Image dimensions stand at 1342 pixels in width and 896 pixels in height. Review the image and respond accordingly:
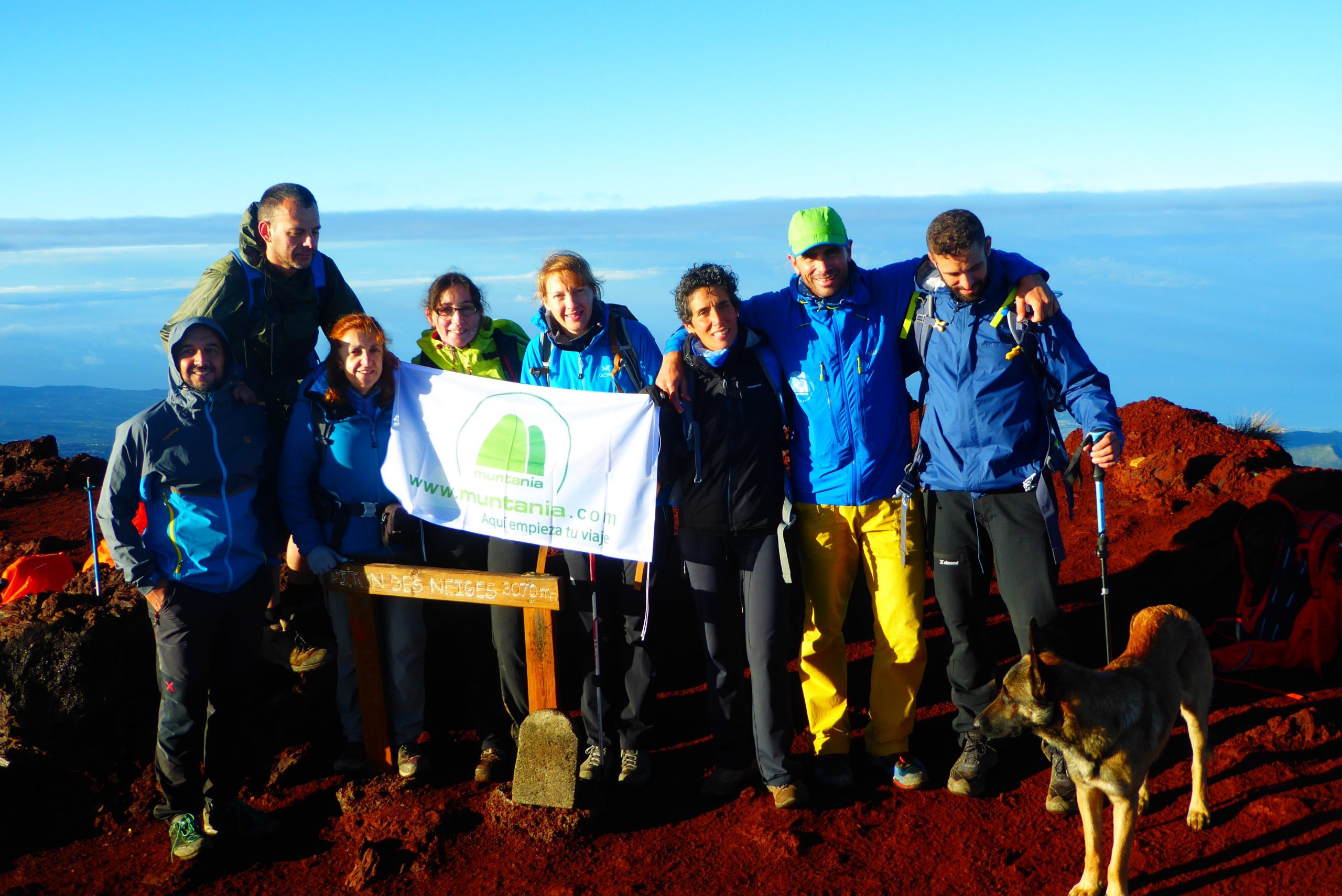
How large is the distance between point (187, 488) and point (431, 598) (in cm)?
147

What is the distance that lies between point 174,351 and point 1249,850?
6.27 meters

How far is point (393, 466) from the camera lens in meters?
5.87

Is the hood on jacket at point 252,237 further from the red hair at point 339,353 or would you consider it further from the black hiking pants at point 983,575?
the black hiking pants at point 983,575

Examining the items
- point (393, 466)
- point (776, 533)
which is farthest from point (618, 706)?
point (393, 466)

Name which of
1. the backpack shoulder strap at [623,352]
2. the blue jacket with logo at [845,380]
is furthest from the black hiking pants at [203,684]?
the blue jacket with logo at [845,380]

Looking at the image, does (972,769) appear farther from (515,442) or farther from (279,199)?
(279,199)

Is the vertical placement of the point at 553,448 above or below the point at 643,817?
above

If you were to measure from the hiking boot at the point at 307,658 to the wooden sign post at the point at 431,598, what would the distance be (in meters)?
0.98

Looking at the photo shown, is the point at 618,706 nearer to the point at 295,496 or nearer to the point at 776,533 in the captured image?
the point at 776,533

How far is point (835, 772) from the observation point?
18.6ft

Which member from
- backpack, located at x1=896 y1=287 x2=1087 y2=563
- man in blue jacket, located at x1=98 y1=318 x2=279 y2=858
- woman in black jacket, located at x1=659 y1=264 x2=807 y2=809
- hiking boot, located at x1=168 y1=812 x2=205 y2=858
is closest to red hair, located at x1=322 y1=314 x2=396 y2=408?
man in blue jacket, located at x1=98 y1=318 x2=279 y2=858

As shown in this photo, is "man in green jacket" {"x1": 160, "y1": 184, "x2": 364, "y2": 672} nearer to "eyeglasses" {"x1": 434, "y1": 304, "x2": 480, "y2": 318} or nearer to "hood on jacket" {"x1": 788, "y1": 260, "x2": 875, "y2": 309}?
"eyeglasses" {"x1": 434, "y1": 304, "x2": 480, "y2": 318}

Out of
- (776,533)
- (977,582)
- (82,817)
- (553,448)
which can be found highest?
(553,448)

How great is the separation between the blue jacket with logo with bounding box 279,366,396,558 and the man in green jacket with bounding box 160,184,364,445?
35 centimetres
